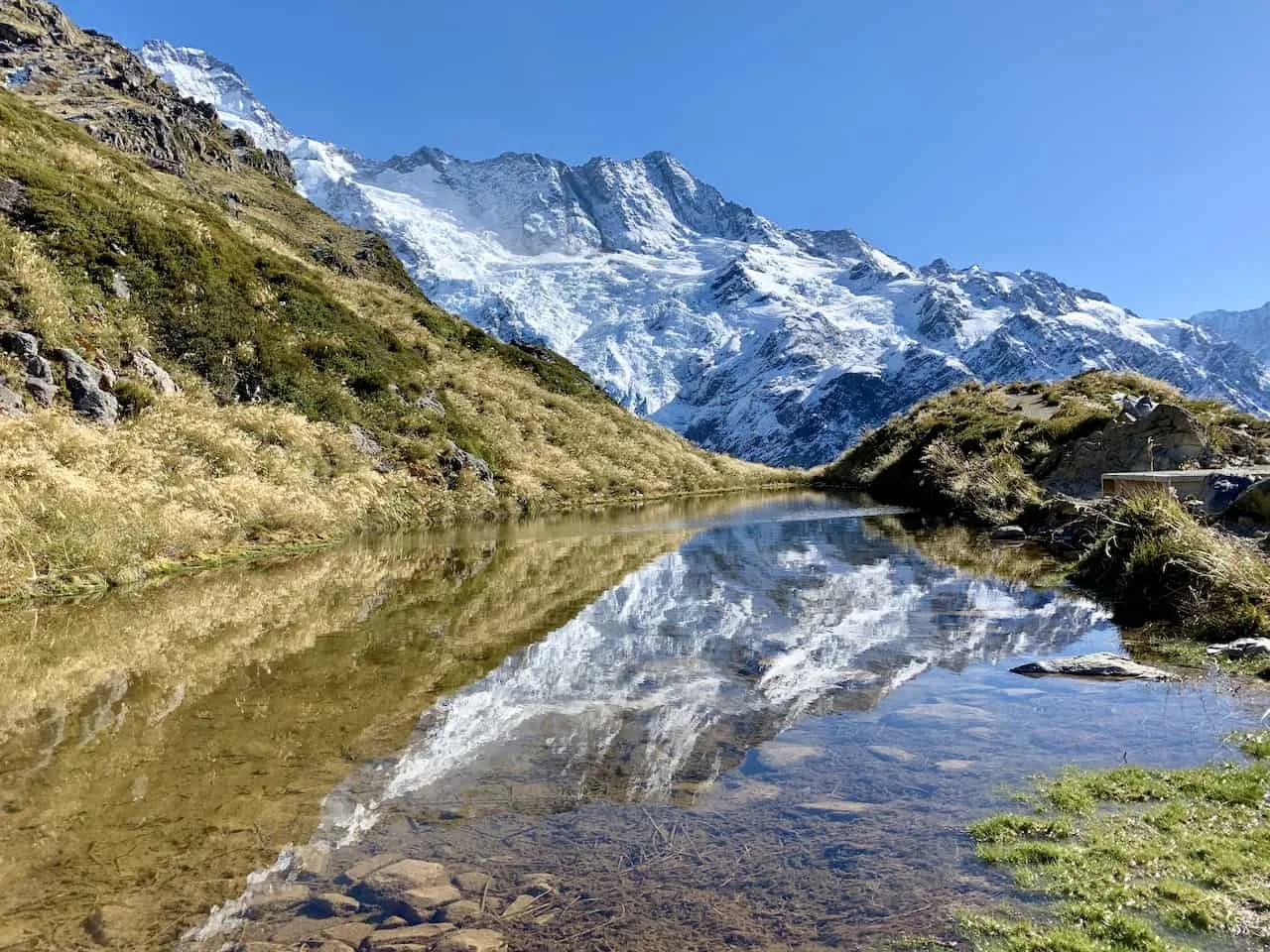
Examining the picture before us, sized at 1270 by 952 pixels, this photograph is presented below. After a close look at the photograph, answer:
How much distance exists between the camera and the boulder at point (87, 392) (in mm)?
21375

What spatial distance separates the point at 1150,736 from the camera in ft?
22.5

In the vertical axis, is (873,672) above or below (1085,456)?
below

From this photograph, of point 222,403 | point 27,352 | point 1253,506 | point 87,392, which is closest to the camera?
point 1253,506

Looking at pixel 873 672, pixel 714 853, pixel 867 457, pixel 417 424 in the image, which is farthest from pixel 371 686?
pixel 867 457

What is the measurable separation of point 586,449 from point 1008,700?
44476 mm

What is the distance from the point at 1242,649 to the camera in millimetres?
8883

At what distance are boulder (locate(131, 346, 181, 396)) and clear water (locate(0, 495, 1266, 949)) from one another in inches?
573

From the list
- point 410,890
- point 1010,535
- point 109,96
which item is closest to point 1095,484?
point 1010,535

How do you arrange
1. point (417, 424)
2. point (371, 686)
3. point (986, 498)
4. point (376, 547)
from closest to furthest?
point (371, 686) < point (376, 547) < point (986, 498) < point (417, 424)

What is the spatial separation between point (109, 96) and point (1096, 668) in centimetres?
10331

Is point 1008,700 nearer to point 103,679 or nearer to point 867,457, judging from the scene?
point 103,679

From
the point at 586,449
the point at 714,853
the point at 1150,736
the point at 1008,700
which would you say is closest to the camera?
the point at 714,853

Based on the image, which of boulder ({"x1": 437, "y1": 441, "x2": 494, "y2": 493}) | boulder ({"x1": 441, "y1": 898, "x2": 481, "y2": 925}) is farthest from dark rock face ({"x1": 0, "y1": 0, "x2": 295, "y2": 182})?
boulder ({"x1": 441, "y1": 898, "x2": 481, "y2": 925})

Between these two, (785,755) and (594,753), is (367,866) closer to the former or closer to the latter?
(594,753)
